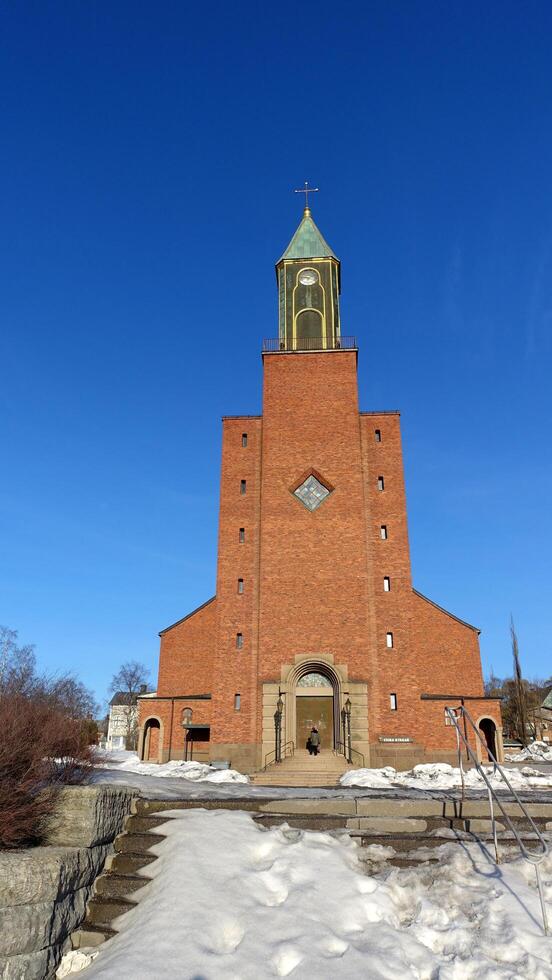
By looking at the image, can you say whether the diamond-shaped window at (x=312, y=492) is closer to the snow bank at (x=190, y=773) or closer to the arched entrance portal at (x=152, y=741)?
the arched entrance portal at (x=152, y=741)

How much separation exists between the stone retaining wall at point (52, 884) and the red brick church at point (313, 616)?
19200 millimetres

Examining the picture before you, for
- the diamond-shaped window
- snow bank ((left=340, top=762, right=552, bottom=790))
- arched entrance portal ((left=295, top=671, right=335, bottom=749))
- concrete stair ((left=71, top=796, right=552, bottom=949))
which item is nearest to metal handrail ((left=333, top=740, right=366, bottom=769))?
arched entrance portal ((left=295, top=671, right=335, bottom=749))

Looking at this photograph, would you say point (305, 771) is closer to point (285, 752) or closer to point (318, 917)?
Result: point (285, 752)

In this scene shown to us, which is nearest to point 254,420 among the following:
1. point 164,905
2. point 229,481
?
point 229,481

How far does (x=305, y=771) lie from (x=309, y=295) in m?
22.5

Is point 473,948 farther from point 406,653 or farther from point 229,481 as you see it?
point 229,481

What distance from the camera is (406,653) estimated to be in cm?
2769

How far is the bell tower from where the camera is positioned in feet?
111

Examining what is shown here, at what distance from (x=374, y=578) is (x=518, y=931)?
22454mm

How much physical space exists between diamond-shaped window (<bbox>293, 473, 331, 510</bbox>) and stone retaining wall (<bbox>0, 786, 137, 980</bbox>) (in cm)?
2170

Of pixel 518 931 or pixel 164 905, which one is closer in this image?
pixel 518 931

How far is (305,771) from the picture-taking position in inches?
950

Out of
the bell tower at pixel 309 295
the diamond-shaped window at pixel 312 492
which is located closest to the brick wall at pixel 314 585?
the diamond-shaped window at pixel 312 492

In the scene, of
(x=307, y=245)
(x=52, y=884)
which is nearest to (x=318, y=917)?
(x=52, y=884)
